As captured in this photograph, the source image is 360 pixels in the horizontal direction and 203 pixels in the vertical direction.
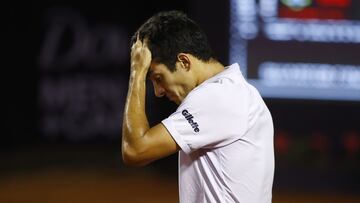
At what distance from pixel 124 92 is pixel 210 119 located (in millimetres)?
6747

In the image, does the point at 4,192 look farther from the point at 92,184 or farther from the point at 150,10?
the point at 150,10

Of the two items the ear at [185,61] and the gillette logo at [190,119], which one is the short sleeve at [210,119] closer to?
the gillette logo at [190,119]

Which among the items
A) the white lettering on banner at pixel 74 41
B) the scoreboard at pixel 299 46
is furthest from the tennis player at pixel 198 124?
the white lettering on banner at pixel 74 41

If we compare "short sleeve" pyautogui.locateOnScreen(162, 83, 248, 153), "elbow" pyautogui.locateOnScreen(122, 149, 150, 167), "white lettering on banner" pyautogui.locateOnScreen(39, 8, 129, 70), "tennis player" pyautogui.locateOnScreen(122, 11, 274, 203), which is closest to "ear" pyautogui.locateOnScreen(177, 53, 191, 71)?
"tennis player" pyautogui.locateOnScreen(122, 11, 274, 203)

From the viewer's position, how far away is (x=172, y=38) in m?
2.43

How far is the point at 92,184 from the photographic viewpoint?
7.78m

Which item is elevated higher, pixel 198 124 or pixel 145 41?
pixel 145 41

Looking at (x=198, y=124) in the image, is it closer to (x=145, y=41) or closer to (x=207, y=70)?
(x=207, y=70)

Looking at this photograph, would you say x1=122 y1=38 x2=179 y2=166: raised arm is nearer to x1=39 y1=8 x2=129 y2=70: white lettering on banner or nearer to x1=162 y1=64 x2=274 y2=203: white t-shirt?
x1=162 y1=64 x2=274 y2=203: white t-shirt

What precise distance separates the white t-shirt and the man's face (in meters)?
0.08

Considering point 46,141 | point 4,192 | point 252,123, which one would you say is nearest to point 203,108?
point 252,123

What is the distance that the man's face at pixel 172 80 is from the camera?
2473 mm

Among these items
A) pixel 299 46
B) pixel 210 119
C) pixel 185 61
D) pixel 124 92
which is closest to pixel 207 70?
pixel 185 61

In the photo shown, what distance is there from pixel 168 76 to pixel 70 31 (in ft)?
21.4
